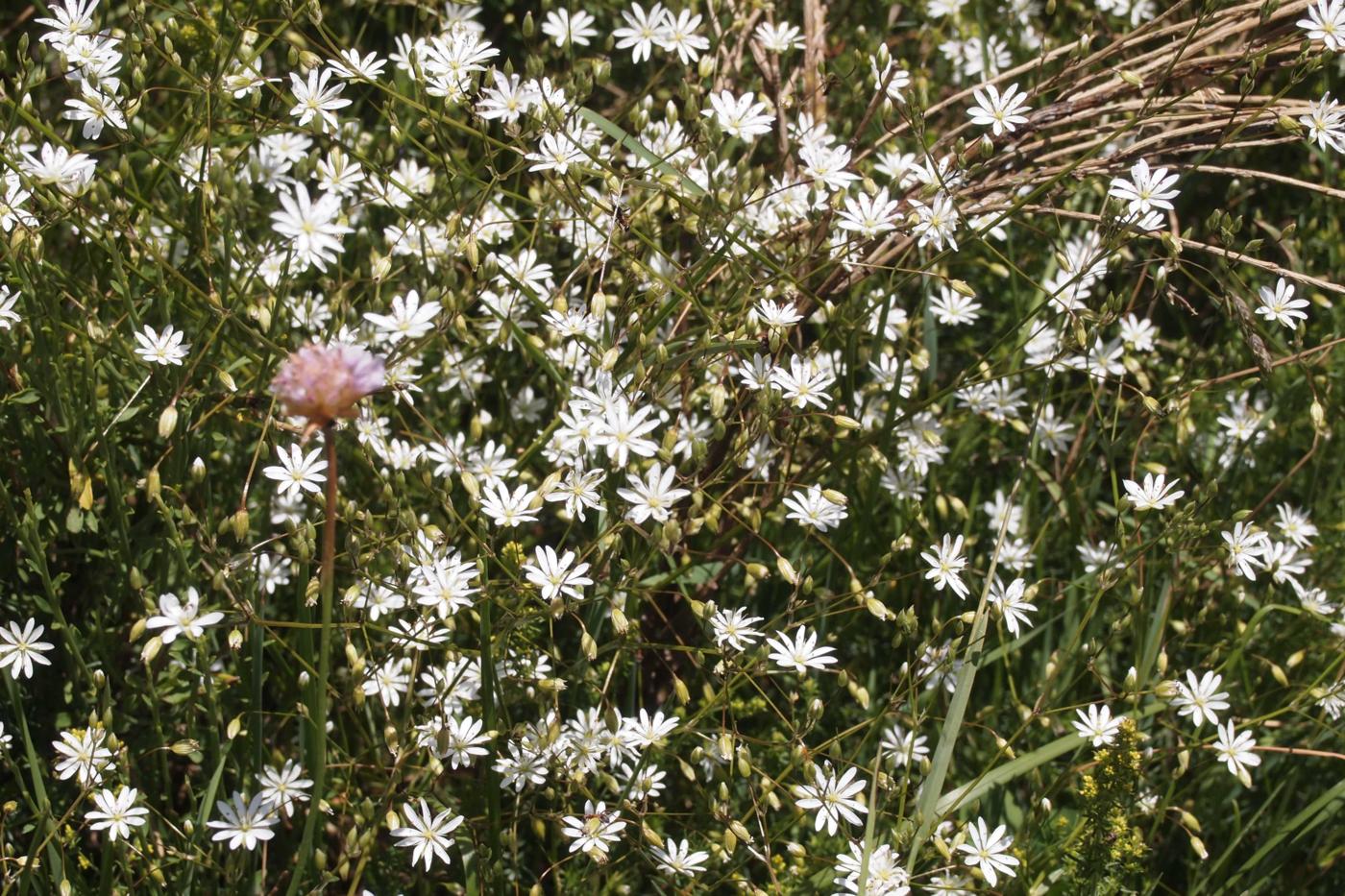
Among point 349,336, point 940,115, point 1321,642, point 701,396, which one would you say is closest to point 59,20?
point 349,336

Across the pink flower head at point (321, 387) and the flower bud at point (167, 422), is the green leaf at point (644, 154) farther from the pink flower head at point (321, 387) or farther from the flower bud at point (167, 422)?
the pink flower head at point (321, 387)

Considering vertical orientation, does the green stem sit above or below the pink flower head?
below

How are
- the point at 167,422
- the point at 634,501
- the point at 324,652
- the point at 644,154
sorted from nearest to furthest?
the point at 324,652, the point at 167,422, the point at 634,501, the point at 644,154

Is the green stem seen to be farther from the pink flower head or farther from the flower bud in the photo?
the flower bud

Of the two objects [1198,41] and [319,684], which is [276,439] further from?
[1198,41]

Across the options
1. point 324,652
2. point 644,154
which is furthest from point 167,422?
point 644,154

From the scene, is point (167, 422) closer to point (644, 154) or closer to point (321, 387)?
point (321, 387)

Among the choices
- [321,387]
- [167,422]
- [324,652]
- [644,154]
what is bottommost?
[324,652]

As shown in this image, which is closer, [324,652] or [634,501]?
[324,652]

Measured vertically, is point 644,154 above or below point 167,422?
above

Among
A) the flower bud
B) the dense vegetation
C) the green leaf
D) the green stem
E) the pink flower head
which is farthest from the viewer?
the green leaf

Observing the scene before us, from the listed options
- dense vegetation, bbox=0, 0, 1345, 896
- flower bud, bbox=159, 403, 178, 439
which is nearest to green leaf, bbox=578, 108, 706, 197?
dense vegetation, bbox=0, 0, 1345, 896

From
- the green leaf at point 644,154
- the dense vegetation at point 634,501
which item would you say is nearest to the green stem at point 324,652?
the dense vegetation at point 634,501
